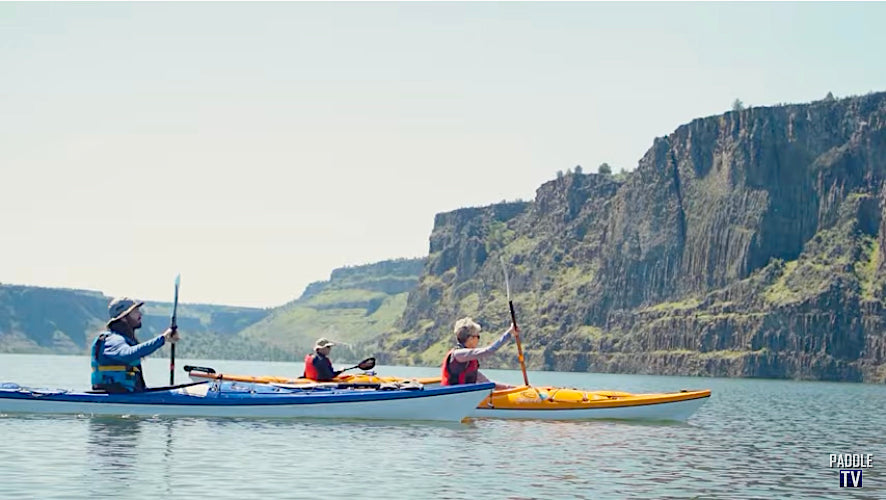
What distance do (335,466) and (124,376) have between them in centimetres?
1128

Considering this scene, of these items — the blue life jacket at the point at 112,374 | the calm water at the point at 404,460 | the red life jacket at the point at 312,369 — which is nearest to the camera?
the calm water at the point at 404,460

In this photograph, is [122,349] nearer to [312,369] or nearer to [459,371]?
[312,369]

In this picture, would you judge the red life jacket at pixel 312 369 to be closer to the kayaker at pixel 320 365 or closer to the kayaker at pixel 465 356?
the kayaker at pixel 320 365

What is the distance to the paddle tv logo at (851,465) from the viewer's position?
27.0 m

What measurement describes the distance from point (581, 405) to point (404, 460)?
14558 mm

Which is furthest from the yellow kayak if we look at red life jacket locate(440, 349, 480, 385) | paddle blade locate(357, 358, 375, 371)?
paddle blade locate(357, 358, 375, 371)

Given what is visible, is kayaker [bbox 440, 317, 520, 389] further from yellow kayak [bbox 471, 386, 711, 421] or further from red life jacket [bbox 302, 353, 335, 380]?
red life jacket [bbox 302, 353, 335, 380]

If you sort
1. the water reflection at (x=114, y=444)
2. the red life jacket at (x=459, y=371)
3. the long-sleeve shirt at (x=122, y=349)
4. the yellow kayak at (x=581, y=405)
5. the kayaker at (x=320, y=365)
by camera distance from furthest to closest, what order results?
the kayaker at (x=320, y=365), the yellow kayak at (x=581, y=405), the red life jacket at (x=459, y=371), the long-sleeve shirt at (x=122, y=349), the water reflection at (x=114, y=444)

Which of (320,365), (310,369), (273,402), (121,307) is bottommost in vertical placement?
(273,402)

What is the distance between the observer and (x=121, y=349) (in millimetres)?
34156

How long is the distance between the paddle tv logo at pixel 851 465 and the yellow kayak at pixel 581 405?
8.51 meters

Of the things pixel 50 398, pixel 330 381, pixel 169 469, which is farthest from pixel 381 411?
pixel 169 469

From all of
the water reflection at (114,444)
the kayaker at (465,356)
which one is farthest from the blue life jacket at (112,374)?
the kayaker at (465,356)

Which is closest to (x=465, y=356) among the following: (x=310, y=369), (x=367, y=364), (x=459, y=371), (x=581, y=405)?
(x=459, y=371)
